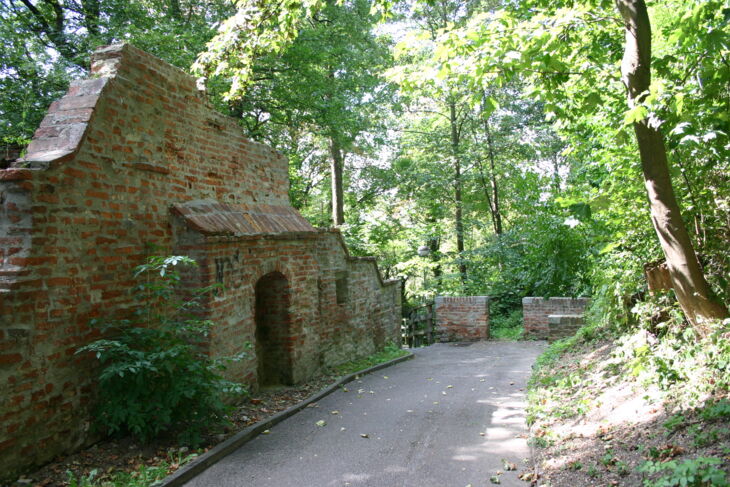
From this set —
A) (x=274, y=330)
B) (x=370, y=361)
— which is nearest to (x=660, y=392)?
(x=274, y=330)

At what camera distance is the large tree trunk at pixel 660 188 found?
4148 mm

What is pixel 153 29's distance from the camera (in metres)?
10.9

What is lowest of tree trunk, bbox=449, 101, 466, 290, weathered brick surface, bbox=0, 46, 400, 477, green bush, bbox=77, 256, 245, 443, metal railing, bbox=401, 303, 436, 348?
metal railing, bbox=401, 303, 436, 348

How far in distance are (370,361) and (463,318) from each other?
584 cm

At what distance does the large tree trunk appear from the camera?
163 inches

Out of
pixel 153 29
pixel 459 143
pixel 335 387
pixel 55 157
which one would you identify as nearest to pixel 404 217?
pixel 459 143

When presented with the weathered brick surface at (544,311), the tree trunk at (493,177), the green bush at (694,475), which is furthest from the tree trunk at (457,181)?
the green bush at (694,475)

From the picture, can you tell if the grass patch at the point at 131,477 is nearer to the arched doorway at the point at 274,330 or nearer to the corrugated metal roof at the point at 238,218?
the corrugated metal roof at the point at 238,218

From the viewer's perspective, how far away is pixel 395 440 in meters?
5.36

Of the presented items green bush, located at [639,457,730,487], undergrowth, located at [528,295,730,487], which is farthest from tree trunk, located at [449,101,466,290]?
green bush, located at [639,457,730,487]

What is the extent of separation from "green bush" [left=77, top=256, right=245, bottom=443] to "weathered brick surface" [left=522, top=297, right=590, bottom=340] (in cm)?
1053

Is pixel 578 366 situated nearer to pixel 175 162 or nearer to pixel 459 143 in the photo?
pixel 175 162

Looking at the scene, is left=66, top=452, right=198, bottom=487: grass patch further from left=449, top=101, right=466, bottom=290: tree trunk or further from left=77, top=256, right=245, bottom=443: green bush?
left=449, top=101, right=466, bottom=290: tree trunk

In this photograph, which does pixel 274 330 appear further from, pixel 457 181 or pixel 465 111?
pixel 465 111
